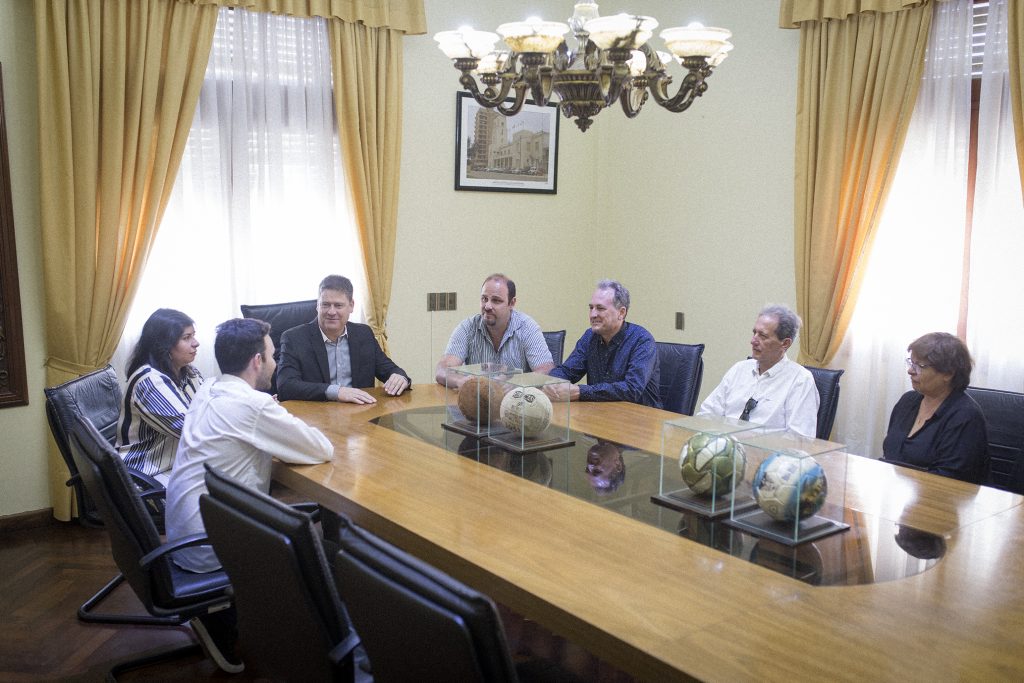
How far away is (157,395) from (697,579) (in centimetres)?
209

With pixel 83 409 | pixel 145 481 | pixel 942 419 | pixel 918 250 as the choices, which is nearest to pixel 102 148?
pixel 83 409

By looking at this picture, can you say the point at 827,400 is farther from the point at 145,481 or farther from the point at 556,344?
the point at 145,481

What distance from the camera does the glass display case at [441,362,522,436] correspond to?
311cm

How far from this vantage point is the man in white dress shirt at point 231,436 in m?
2.68

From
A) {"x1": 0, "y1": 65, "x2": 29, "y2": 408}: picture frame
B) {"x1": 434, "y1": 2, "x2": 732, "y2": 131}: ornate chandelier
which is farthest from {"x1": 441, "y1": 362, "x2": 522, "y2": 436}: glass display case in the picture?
{"x1": 0, "y1": 65, "x2": 29, "y2": 408}: picture frame

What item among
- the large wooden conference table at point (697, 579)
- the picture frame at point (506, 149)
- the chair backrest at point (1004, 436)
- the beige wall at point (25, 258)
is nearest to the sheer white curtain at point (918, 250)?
the chair backrest at point (1004, 436)

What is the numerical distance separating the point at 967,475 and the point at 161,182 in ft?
11.9

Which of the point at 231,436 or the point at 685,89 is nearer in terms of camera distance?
the point at 231,436

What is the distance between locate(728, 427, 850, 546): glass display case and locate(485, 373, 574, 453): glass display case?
0.81 metres

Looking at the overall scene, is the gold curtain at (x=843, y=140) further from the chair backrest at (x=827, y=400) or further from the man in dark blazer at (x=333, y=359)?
the man in dark blazer at (x=333, y=359)

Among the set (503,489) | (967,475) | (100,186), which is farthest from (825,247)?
(100,186)

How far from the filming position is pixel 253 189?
15.5ft

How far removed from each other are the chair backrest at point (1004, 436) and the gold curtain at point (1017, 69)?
3.64 feet

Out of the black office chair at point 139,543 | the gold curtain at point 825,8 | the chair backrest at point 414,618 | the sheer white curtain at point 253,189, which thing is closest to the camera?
the chair backrest at point 414,618
